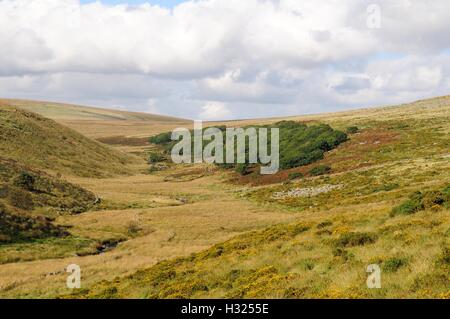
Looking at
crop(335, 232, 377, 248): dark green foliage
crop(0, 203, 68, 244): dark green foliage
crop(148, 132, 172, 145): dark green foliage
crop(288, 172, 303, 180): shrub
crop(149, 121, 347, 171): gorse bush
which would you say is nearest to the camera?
crop(335, 232, 377, 248): dark green foliage

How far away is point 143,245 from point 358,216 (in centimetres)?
1806

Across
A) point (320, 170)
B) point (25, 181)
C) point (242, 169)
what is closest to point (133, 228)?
point (25, 181)

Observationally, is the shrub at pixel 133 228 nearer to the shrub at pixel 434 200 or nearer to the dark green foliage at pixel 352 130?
the shrub at pixel 434 200

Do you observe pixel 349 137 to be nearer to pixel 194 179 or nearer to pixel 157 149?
pixel 194 179

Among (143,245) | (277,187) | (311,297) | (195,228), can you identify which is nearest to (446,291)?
(311,297)

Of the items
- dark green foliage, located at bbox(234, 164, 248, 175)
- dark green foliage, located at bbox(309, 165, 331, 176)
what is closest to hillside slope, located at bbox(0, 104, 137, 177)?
dark green foliage, located at bbox(234, 164, 248, 175)

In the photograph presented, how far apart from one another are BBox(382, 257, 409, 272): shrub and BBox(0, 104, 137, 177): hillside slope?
256 feet

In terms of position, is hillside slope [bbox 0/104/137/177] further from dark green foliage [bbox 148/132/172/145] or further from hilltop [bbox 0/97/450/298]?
dark green foliage [bbox 148/132/172/145]

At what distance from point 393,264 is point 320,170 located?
171 ft

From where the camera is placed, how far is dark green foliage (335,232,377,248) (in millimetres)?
18656

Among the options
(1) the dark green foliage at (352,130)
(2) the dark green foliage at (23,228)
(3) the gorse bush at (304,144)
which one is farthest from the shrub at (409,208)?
(1) the dark green foliage at (352,130)

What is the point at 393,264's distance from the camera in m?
14.2

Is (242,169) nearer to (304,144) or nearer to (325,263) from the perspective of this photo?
(304,144)

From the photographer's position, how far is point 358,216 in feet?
82.4
